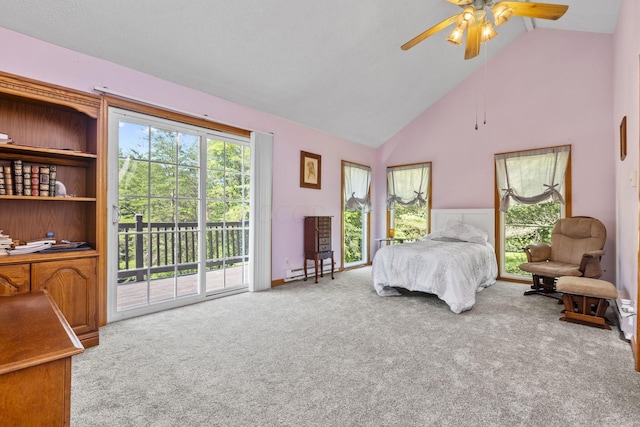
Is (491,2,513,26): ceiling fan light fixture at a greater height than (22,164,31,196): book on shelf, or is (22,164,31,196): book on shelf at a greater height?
(491,2,513,26): ceiling fan light fixture

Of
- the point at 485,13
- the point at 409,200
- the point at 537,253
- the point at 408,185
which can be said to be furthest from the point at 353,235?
the point at 485,13

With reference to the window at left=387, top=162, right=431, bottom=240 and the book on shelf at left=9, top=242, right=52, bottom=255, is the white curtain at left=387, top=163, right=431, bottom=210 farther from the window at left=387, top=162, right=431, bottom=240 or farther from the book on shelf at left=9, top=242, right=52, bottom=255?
the book on shelf at left=9, top=242, right=52, bottom=255

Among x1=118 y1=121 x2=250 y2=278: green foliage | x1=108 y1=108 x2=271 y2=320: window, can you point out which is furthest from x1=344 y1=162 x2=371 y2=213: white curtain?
x1=118 y1=121 x2=250 y2=278: green foliage

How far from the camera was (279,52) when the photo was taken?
11.9ft

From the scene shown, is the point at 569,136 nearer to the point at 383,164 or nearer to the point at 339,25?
the point at 383,164

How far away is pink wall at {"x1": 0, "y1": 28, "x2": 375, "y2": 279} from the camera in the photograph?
2.69m

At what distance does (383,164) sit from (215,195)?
395 cm

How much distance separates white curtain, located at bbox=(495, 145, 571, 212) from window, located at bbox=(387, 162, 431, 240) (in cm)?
127

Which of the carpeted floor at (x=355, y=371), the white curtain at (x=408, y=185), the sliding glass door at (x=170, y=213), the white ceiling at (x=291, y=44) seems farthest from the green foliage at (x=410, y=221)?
the sliding glass door at (x=170, y=213)

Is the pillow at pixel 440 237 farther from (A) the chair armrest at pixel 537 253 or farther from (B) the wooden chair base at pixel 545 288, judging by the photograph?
(B) the wooden chair base at pixel 545 288

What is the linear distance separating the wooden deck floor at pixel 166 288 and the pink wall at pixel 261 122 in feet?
2.64

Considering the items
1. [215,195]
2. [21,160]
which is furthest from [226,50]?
[21,160]

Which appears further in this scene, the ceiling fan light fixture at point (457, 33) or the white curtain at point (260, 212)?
the white curtain at point (260, 212)

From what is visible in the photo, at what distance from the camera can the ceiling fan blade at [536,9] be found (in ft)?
8.42
